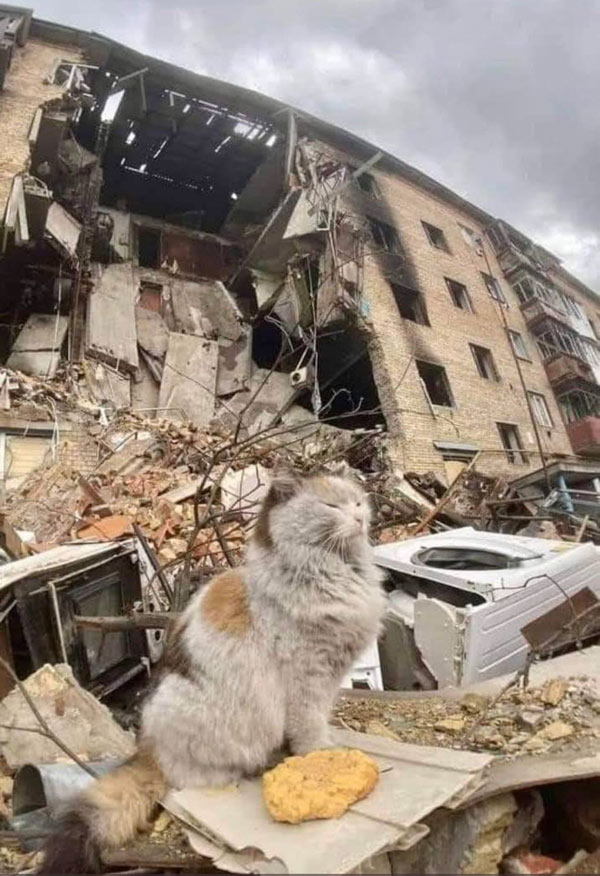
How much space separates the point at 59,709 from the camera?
2936 millimetres

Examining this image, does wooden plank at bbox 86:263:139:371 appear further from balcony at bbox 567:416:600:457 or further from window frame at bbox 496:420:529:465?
balcony at bbox 567:416:600:457

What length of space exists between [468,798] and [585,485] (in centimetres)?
1346

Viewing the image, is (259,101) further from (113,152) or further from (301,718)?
(301,718)

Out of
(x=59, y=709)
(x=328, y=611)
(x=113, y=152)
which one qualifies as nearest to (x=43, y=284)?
(x=113, y=152)

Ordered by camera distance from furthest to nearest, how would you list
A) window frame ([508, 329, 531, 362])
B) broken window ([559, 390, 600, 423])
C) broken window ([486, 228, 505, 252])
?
broken window ([486, 228, 505, 252]) < broken window ([559, 390, 600, 423]) < window frame ([508, 329, 531, 362])

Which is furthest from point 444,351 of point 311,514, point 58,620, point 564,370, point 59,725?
point 59,725

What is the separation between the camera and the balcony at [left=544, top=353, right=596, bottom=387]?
728 inches

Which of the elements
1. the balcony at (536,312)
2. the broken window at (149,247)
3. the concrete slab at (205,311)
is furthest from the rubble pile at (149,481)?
the balcony at (536,312)

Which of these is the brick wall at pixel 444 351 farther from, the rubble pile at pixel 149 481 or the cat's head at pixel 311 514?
the cat's head at pixel 311 514

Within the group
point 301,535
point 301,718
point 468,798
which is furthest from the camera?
point 301,535

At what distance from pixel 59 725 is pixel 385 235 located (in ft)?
58.2

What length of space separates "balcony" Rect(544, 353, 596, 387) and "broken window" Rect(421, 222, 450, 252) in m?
6.11

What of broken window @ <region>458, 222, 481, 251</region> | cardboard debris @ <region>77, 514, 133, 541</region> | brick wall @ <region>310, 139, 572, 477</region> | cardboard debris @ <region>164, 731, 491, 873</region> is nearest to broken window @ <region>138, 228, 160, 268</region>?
brick wall @ <region>310, 139, 572, 477</region>

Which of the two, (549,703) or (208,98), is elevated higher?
(208,98)
